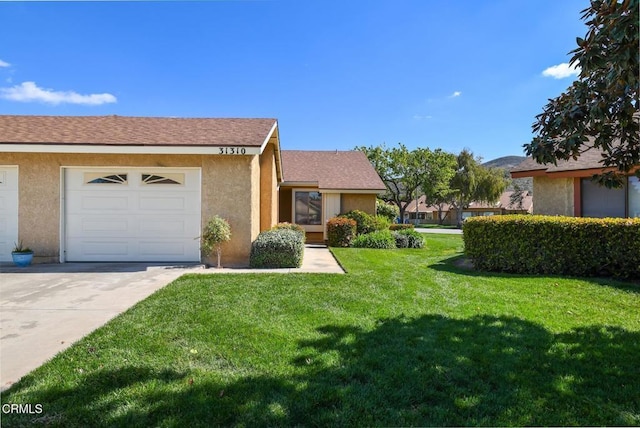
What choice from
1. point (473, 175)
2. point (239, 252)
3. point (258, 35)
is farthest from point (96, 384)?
point (473, 175)

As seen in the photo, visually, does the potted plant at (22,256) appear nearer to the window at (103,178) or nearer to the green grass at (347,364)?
the window at (103,178)

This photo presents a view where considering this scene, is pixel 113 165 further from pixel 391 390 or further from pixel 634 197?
pixel 634 197

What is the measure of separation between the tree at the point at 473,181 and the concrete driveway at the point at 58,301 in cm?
4263

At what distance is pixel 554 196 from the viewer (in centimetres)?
1280

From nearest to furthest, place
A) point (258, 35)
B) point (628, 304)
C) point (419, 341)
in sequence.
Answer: point (419, 341) → point (628, 304) → point (258, 35)

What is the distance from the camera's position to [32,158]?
940cm

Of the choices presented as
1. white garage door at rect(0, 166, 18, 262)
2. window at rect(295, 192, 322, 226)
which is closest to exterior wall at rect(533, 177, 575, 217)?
window at rect(295, 192, 322, 226)

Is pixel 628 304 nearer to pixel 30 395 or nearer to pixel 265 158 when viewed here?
pixel 30 395

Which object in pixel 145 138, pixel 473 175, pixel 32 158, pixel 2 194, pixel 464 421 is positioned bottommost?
pixel 464 421

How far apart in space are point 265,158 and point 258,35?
4.18 m

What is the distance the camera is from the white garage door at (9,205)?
941cm

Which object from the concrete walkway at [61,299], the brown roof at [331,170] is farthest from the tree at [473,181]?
the concrete walkway at [61,299]

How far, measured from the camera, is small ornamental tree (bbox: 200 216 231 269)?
8.84 m

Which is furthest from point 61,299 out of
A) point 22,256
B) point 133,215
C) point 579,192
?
point 579,192
